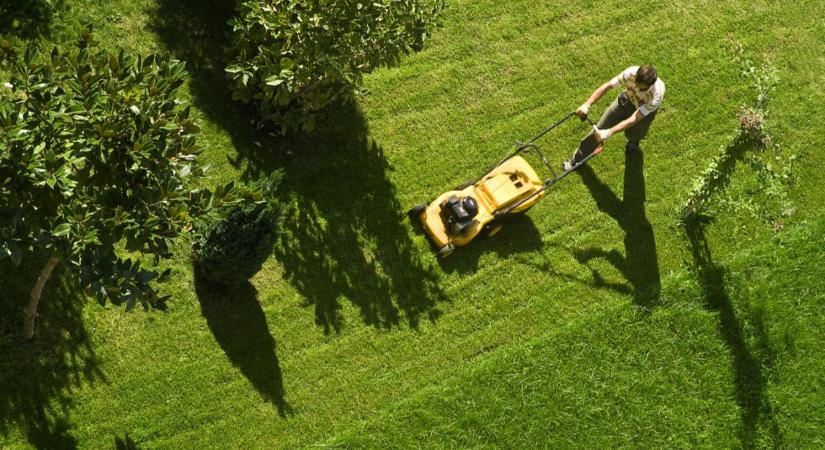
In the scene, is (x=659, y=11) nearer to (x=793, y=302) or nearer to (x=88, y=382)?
(x=793, y=302)

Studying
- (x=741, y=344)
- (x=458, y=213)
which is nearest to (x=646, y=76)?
(x=458, y=213)

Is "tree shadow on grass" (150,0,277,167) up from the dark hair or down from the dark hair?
up

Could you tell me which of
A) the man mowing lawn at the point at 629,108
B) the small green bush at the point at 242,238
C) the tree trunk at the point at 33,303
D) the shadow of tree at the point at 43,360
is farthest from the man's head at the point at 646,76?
the shadow of tree at the point at 43,360

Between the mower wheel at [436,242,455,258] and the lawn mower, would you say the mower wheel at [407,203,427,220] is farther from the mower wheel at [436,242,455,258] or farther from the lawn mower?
the mower wheel at [436,242,455,258]

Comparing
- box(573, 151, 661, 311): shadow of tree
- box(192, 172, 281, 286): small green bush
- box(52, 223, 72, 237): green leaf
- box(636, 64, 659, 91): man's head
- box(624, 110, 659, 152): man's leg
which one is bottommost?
box(573, 151, 661, 311): shadow of tree

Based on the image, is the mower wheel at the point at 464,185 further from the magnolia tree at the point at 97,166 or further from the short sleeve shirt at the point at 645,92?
the magnolia tree at the point at 97,166

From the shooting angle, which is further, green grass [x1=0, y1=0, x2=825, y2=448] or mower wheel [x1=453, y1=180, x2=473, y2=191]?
mower wheel [x1=453, y1=180, x2=473, y2=191]

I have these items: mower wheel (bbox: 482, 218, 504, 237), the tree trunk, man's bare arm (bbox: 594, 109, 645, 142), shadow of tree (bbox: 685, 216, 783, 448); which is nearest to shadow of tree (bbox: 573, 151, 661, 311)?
shadow of tree (bbox: 685, 216, 783, 448)
